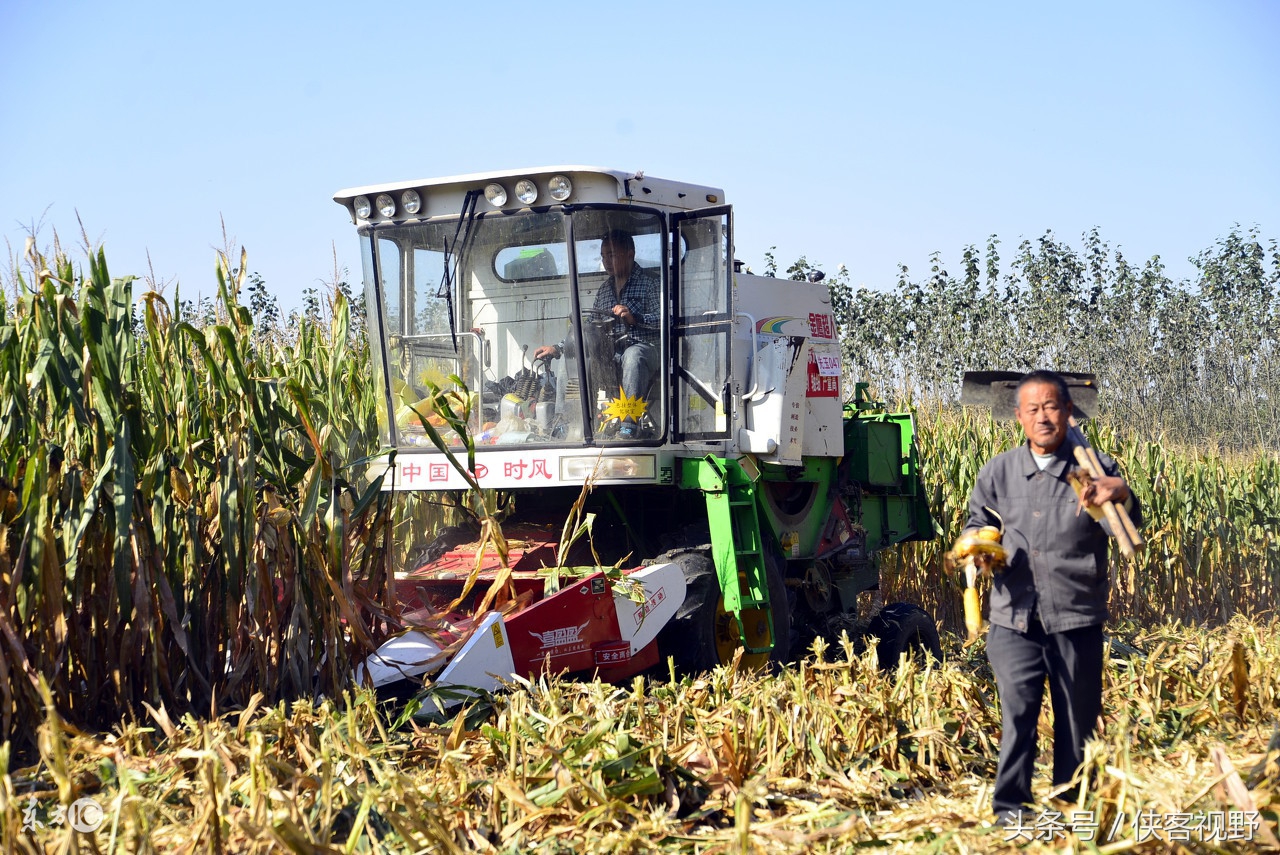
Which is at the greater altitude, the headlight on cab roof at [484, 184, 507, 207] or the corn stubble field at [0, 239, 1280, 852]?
the headlight on cab roof at [484, 184, 507, 207]

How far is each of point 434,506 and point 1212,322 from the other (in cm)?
2665

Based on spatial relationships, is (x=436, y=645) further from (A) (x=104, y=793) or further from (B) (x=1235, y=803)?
(B) (x=1235, y=803)

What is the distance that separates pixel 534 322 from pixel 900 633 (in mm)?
2960

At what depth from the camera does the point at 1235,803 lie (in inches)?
123

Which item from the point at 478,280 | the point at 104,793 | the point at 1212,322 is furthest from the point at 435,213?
the point at 1212,322

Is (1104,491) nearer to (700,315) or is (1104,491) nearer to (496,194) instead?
(700,315)

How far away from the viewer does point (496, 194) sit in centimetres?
610

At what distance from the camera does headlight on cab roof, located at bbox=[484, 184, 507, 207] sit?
609 centimetres

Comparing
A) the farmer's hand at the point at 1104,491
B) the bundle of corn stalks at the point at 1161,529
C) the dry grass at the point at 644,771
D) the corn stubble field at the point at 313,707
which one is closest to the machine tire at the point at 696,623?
the corn stubble field at the point at 313,707

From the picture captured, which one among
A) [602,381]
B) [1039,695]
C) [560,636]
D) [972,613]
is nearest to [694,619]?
[560,636]

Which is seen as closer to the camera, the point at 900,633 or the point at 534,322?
the point at 534,322

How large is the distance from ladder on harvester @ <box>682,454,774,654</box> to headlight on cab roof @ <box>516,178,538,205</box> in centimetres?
157

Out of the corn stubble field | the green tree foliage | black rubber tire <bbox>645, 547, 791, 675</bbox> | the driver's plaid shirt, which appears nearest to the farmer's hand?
the corn stubble field

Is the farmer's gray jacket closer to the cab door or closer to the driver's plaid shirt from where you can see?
the cab door
